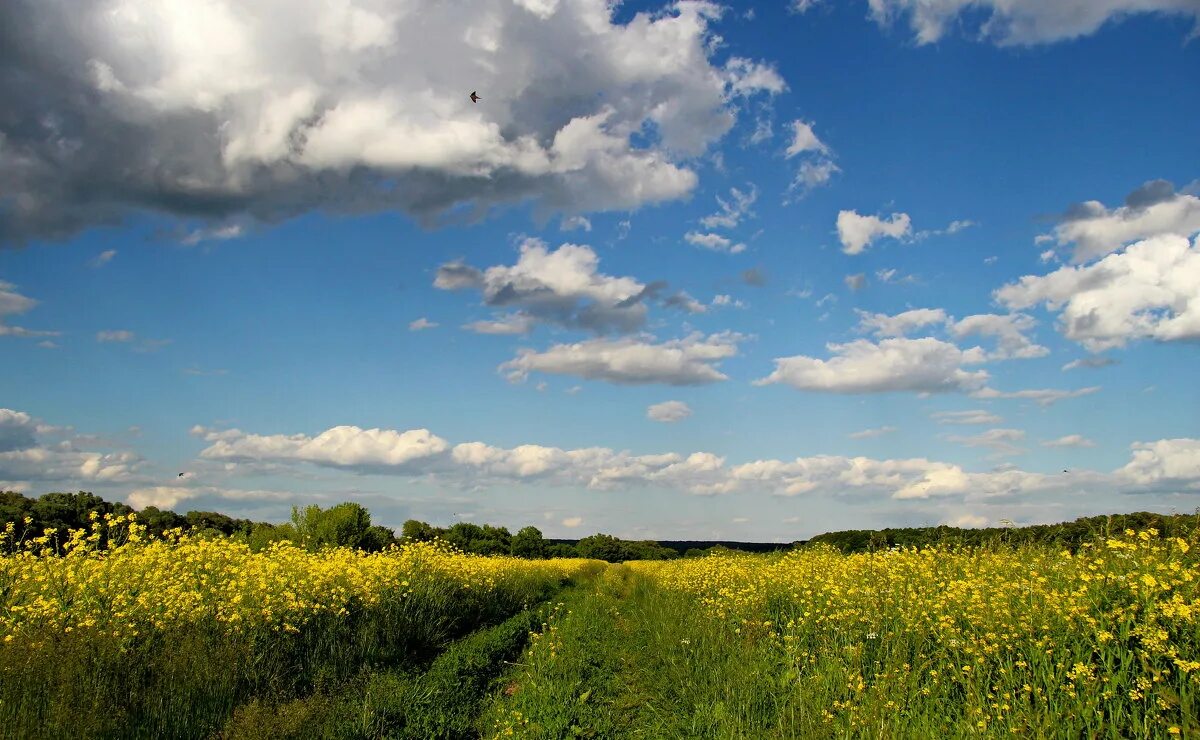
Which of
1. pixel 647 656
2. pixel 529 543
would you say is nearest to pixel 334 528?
pixel 647 656

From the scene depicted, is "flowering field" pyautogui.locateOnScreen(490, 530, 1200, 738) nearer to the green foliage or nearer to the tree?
the green foliage

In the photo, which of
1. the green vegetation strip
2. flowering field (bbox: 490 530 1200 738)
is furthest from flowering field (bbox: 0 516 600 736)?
flowering field (bbox: 490 530 1200 738)

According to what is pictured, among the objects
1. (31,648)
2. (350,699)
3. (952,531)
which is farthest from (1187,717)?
(952,531)

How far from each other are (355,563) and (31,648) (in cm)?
841

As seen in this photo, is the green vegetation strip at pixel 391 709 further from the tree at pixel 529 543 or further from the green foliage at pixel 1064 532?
the tree at pixel 529 543

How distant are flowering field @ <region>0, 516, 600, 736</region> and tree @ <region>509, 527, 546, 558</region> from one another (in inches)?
2193

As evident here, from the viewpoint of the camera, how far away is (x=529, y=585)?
28844 millimetres

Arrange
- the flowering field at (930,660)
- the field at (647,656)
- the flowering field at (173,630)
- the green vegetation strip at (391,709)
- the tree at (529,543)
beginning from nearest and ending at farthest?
the flowering field at (930,660), the field at (647,656), the flowering field at (173,630), the green vegetation strip at (391,709), the tree at (529,543)

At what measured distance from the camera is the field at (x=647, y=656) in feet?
22.4

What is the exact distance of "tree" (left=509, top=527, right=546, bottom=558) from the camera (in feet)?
232

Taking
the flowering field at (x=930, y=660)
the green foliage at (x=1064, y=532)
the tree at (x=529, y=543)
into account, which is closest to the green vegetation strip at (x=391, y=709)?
the flowering field at (x=930, y=660)

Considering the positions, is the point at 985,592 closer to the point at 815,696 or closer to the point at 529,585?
the point at 815,696

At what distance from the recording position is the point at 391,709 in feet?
29.6

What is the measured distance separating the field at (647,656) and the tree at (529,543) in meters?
57.2
